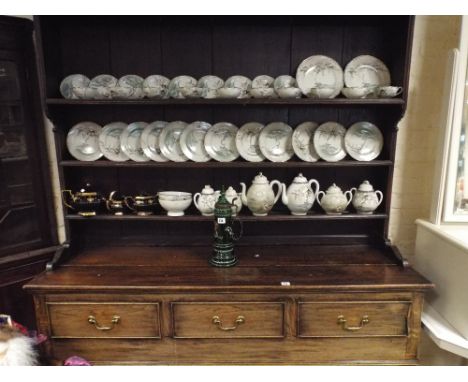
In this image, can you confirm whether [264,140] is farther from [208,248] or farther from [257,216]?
[208,248]

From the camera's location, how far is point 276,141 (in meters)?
1.71

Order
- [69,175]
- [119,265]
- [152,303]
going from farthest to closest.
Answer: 1. [69,175]
2. [119,265]
3. [152,303]

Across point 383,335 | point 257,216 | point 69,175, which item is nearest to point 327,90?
point 257,216

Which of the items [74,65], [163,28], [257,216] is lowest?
[257,216]

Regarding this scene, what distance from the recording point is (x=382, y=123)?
1.73m

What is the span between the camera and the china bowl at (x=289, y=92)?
1.53 metres

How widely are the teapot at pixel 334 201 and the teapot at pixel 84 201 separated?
1093 millimetres

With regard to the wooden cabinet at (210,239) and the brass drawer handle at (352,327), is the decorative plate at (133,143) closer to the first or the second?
the wooden cabinet at (210,239)

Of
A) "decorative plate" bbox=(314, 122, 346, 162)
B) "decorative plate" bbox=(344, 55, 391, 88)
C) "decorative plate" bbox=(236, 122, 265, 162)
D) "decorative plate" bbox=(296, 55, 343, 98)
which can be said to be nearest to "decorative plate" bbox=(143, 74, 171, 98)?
"decorative plate" bbox=(236, 122, 265, 162)

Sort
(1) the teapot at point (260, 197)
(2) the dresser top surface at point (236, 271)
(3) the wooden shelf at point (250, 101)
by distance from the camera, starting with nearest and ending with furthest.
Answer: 1. (2) the dresser top surface at point (236, 271)
2. (3) the wooden shelf at point (250, 101)
3. (1) the teapot at point (260, 197)

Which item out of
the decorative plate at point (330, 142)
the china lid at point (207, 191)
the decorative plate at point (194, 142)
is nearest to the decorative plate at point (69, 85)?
the decorative plate at point (194, 142)

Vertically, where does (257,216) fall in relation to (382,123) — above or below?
below

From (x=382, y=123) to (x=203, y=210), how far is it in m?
0.99

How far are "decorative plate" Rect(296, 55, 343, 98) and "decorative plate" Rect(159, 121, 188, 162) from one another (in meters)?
0.63
